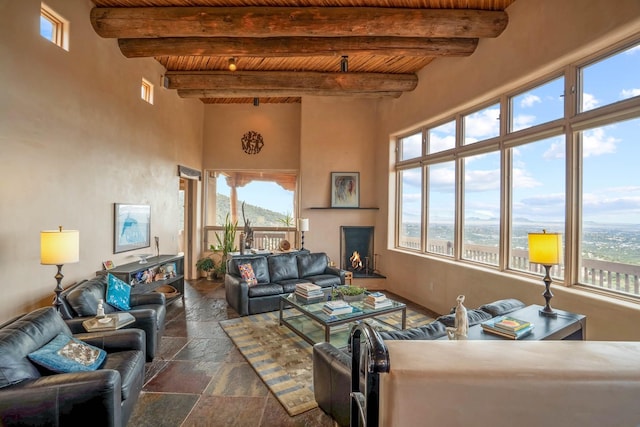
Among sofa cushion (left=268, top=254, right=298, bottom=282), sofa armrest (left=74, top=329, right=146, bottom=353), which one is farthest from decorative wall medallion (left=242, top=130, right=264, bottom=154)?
sofa armrest (left=74, top=329, right=146, bottom=353)

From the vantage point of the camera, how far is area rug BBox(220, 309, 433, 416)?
8.37ft

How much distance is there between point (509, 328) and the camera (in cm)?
219

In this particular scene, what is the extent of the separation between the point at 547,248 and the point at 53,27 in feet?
17.5

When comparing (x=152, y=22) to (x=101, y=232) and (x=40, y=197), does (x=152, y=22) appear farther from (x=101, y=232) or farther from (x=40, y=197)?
(x=101, y=232)

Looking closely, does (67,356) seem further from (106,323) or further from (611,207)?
(611,207)

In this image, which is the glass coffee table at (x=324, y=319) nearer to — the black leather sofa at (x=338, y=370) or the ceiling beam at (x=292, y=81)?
the black leather sofa at (x=338, y=370)

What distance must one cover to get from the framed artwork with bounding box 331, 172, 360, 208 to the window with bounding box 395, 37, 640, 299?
188cm

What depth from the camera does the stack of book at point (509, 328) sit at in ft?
7.09

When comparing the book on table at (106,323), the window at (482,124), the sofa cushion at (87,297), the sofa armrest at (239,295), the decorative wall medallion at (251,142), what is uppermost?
the decorative wall medallion at (251,142)

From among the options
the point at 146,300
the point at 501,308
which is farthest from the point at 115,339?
the point at 501,308

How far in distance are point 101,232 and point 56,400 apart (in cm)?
270

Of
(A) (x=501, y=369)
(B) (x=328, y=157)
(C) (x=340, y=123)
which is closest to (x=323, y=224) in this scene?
(B) (x=328, y=157)

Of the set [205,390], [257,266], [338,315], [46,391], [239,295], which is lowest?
[205,390]

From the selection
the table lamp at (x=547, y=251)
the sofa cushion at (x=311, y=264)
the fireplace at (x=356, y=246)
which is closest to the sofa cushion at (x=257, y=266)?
the sofa cushion at (x=311, y=264)
